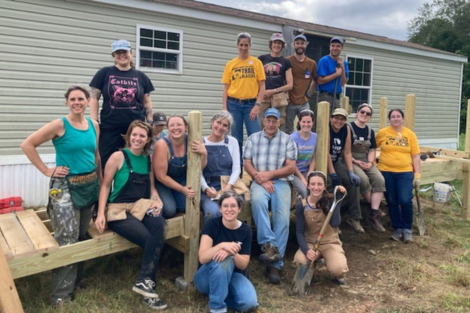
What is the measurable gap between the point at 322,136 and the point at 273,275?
5.37 ft

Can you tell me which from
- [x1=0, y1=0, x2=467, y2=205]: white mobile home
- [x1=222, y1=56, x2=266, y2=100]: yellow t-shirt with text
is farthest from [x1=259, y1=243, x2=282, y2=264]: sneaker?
[x1=0, y1=0, x2=467, y2=205]: white mobile home

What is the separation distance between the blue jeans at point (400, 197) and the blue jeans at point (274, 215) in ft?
6.36

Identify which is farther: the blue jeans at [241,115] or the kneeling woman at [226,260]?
the blue jeans at [241,115]

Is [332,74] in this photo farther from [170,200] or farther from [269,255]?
[170,200]

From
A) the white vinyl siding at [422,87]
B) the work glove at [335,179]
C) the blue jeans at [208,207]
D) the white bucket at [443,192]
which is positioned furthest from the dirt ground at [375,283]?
the white vinyl siding at [422,87]

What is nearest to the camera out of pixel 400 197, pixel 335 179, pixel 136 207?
pixel 136 207

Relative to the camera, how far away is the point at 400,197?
539 cm

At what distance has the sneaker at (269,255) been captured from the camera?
3953 millimetres

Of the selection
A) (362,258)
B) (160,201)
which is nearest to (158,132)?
(160,201)

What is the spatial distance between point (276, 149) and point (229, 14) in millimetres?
5311

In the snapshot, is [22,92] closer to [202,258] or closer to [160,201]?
[160,201]

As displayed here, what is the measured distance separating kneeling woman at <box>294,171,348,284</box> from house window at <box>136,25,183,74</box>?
16.4ft

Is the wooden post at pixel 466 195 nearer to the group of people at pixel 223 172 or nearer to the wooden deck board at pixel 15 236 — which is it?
the group of people at pixel 223 172

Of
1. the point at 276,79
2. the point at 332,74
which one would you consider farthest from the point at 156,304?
the point at 332,74
